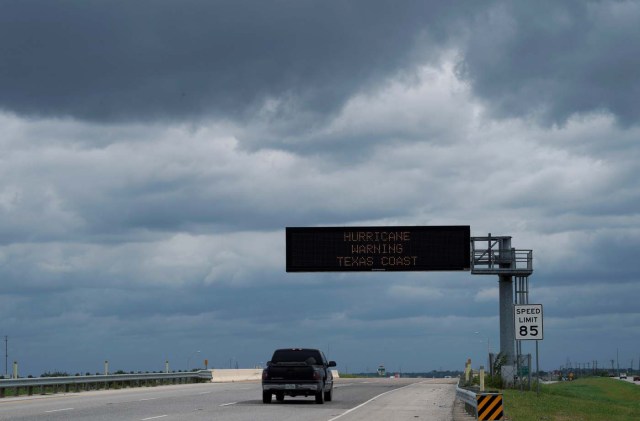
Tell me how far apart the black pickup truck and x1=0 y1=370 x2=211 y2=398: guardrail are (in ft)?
36.9

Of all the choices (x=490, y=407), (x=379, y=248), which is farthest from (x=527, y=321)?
(x=379, y=248)

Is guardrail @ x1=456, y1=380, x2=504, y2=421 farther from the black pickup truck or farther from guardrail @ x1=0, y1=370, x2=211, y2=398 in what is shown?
guardrail @ x1=0, y1=370, x2=211, y2=398

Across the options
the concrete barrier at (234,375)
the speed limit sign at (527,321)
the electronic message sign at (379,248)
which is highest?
the electronic message sign at (379,248)

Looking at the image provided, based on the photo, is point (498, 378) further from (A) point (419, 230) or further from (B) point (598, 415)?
(B) point (598, 415)

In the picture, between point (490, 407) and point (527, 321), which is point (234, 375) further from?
point (490, 407)

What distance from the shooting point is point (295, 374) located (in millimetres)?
36688

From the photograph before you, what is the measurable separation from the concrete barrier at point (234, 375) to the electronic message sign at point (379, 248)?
67.7 feet

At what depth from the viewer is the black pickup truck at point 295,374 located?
120 feet

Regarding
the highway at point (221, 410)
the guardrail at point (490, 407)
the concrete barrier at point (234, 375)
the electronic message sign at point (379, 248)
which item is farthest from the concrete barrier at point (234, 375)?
the guardrail at point (490, 407)

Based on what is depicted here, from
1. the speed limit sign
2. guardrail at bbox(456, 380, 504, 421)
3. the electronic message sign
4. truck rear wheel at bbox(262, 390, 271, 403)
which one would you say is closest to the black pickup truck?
truck rear wheel at bbox(262, 390, 271, 403)

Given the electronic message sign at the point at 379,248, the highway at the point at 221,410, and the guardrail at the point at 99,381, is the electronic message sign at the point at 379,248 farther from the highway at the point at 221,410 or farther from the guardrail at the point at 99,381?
the highway at the point at 221,410

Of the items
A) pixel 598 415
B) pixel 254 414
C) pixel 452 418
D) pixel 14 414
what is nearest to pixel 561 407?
pixel 598 415

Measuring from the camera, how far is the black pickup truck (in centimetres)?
3662

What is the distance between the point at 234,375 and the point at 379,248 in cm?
2557
